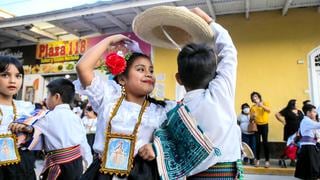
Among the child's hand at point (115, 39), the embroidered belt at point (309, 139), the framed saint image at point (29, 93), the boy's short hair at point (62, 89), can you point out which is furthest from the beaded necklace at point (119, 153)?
the framed saint image at point (29, 93)

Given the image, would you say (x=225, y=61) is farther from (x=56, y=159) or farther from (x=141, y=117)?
(x=56, y=159)

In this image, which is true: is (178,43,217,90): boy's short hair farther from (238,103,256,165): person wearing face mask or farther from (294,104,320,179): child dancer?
(238,103,256,165): person wearing face mask

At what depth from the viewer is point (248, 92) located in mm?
A: 8211

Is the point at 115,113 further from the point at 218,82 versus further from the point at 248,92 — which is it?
the point at 248,92

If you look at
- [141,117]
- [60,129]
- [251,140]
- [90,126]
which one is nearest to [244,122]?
[251,140]

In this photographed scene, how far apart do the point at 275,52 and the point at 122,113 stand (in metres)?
7.20

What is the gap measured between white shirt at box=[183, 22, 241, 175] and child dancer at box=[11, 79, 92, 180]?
1.29 meters

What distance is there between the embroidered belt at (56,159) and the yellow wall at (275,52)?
6340 millimetres

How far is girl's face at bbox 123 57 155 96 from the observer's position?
5.58 ft

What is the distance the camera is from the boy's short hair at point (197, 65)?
147 cm

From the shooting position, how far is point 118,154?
1560 mm

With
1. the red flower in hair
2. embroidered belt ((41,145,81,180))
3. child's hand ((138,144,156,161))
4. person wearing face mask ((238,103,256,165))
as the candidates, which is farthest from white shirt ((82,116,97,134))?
child's hand ((138,144,156,161))

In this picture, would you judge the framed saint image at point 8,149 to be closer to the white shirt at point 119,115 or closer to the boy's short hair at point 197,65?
the white shirt at point 119,115

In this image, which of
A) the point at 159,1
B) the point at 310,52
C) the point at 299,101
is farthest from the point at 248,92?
the point at 159,1
